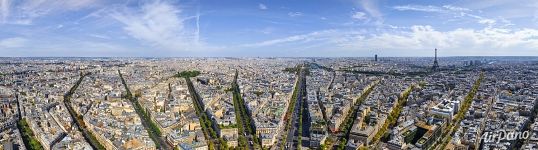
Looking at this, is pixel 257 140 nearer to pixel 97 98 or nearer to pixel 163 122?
pixel 163 122

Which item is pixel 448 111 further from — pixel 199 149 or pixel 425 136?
pixel 199 149

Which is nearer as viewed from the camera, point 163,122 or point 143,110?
point 163,122

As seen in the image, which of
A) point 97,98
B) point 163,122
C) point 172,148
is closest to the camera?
point 172,148

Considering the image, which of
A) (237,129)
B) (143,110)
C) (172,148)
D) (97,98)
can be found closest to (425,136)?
(237,129)

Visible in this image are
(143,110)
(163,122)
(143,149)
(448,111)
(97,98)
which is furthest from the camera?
(97,98)

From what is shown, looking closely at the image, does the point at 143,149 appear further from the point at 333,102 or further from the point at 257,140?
the point at 333,102

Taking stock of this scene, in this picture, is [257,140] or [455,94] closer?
[257,140]

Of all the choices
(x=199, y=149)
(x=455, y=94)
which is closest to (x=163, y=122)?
(x=199, y=149)

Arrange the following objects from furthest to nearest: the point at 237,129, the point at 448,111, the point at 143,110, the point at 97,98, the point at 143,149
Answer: the point at 97,98 → the point at 143,110 → the point at 448,111 → the point at 237,129 → the point at 143,149

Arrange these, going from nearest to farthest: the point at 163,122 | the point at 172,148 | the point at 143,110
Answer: the point at 172,148 → the point at 163,122 → the point at 143,110

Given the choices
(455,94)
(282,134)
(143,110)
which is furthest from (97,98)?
(455,94)
